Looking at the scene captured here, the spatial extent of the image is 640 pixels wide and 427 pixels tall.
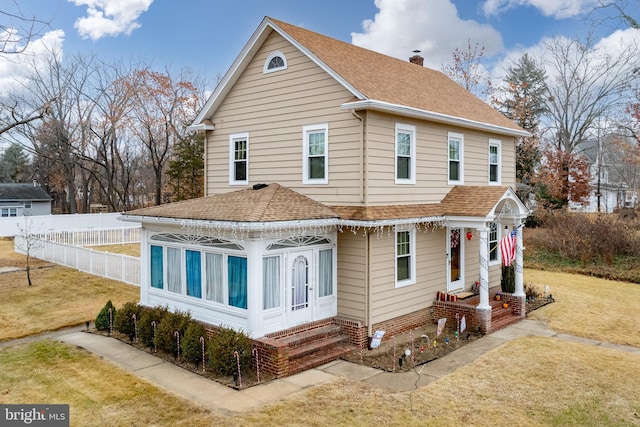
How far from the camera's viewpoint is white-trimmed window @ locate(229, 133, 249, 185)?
46.6ft

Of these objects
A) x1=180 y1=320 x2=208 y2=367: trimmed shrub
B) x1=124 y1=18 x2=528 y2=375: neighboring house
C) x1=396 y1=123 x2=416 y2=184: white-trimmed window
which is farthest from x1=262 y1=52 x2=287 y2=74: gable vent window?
x1=180 y1=320 x2=208 y2=367: trimmed shrub

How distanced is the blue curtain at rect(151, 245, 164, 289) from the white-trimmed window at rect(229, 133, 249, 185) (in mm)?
3160

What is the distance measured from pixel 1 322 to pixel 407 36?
82.2 feet

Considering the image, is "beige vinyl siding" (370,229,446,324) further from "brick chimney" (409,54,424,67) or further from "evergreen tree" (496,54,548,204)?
"evergreen tree" (496,54,548,204)

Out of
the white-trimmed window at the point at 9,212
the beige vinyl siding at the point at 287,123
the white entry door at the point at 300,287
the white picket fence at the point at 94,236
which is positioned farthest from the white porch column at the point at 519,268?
the white-trimmed window at the point at 9,212

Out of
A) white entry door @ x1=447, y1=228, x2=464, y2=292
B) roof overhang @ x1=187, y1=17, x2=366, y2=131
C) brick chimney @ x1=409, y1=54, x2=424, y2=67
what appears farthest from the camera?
brick chimney @ x1=409, y1=54, x2=424, y2=67

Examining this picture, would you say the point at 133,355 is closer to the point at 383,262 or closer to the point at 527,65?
the point at 383,262

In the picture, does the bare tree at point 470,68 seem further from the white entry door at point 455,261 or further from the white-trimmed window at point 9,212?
the white-trimmed window at point 9,212

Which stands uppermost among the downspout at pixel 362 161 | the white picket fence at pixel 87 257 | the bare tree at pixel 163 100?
the bare tree at pixel 163 100

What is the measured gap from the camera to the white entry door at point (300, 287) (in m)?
11.0

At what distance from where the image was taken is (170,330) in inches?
427

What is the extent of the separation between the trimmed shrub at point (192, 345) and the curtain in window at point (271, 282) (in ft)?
5.17

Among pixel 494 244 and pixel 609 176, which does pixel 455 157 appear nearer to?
pixel 494 244

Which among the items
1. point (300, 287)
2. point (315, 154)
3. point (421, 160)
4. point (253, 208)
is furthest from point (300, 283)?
point (421, 160)
